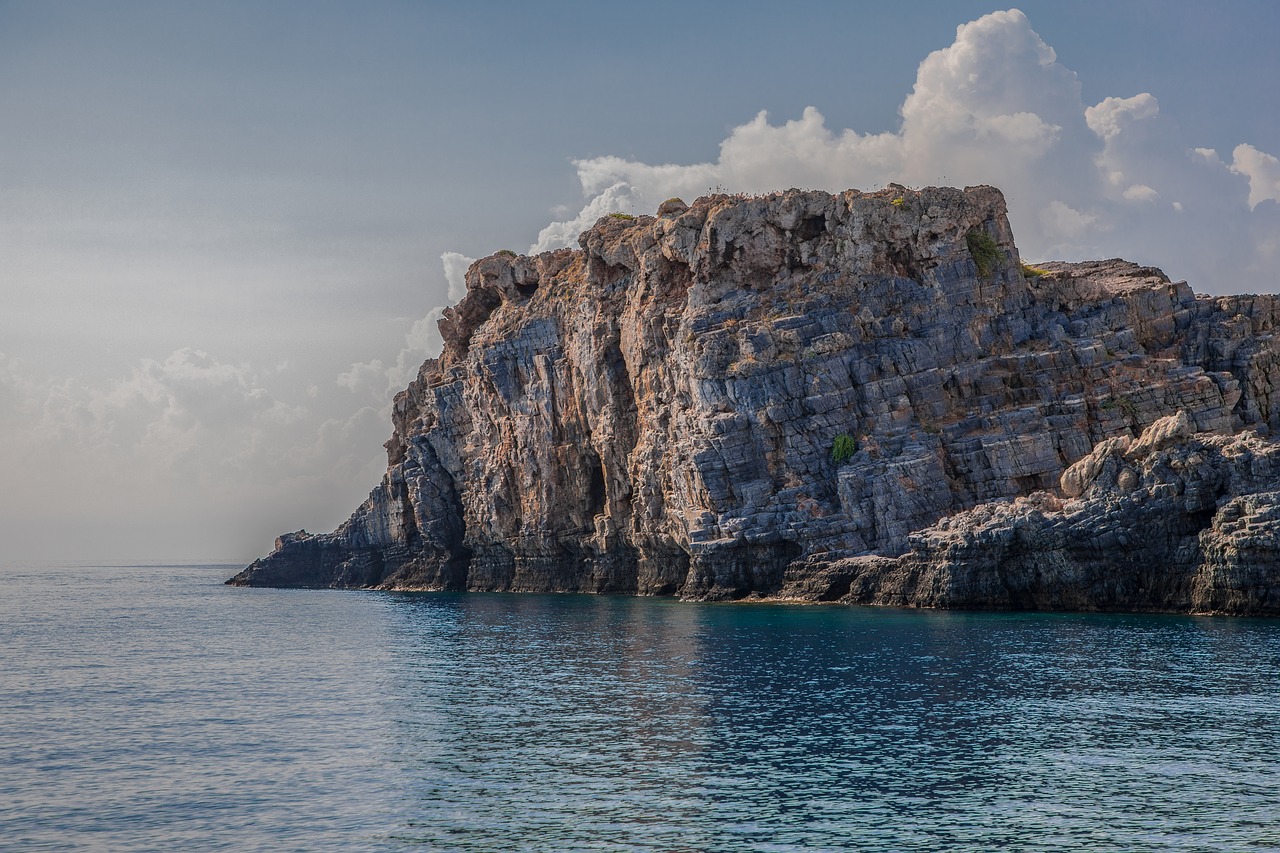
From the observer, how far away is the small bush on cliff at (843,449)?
9394cm

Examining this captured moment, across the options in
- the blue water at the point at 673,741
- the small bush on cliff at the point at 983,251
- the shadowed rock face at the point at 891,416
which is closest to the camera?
the blue water at the point at 673,741

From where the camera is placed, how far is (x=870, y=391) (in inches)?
3762

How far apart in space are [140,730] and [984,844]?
32936mm

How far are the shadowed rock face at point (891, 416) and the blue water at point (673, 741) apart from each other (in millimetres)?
8099

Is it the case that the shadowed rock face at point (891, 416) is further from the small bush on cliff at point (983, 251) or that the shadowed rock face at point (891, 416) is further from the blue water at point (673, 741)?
the blue water at point (673, 741)

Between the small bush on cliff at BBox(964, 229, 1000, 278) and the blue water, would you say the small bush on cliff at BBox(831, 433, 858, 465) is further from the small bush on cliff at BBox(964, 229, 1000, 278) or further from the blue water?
the blue water

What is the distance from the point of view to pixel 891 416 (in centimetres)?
9488

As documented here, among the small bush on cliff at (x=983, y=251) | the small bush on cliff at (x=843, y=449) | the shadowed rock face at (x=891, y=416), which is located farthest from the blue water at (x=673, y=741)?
the small bush on cliff at (x=983, y=251)

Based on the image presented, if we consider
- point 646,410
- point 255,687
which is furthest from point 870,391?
point 255,687

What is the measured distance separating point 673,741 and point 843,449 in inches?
2204

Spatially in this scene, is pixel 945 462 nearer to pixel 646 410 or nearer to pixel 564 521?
pixel 646 410

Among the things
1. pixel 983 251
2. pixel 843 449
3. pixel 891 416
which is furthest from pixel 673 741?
pixel 983 251

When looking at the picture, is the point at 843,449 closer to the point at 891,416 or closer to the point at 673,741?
the point at 891,416

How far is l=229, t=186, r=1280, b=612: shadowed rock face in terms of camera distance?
78125 mm
